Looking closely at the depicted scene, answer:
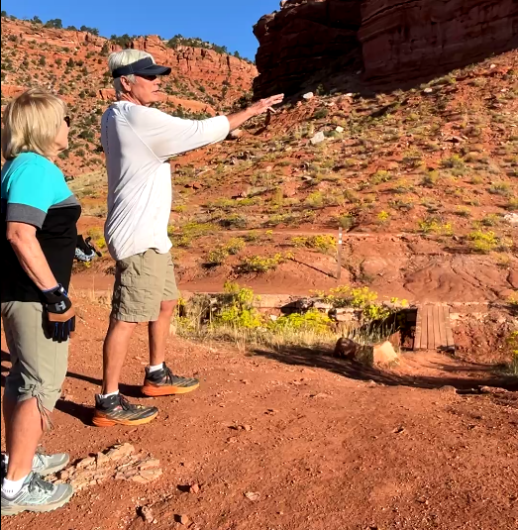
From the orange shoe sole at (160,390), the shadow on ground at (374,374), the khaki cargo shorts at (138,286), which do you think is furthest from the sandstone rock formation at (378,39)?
the khaki cargo shorts at (138,286)

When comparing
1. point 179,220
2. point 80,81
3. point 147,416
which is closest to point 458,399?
point 147,416

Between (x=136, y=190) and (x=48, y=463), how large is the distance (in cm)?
142

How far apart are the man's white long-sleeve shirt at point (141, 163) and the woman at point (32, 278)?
2.14 ft

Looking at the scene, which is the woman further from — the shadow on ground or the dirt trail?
the shadow on ground

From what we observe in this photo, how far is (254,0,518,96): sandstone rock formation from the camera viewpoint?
2809 cm

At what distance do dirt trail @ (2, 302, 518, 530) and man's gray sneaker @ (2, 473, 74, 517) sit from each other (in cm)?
4

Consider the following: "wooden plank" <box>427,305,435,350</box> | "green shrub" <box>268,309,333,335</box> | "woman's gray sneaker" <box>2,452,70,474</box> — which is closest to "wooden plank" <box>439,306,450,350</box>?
"wooden plank" <box>427,305,435,350</box>

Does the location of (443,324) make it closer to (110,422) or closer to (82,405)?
(82,405)

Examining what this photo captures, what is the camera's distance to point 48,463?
2.59m

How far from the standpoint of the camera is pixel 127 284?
3104 millimetres

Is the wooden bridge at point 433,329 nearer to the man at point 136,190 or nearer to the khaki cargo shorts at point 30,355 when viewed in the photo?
the man at point 136,190

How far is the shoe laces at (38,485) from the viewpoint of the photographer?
2276 mm

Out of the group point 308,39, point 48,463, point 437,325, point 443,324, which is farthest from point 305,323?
point 308,39

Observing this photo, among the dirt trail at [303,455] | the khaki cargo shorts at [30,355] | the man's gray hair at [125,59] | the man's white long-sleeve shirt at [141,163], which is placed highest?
the man's gray hair at [125,59]
